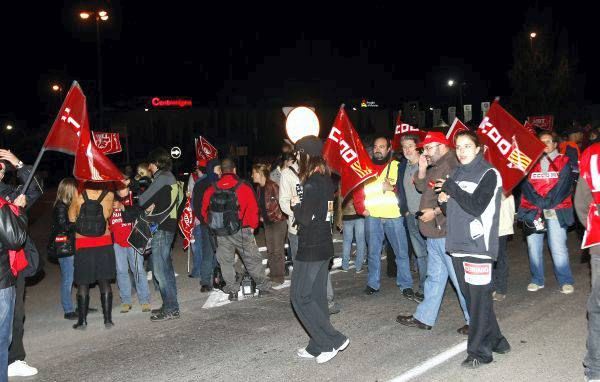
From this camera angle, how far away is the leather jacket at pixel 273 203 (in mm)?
9594

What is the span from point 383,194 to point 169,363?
12.6 ft

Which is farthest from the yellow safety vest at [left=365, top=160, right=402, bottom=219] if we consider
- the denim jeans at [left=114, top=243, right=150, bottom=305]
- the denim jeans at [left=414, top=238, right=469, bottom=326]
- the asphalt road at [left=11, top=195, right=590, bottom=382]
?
the denim jeans at [left=114, top=243, right=150, bottom=305]

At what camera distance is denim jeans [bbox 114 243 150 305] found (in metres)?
8.25

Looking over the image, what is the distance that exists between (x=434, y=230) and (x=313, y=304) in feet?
5.11

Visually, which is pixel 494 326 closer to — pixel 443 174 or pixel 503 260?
pixel 443 174

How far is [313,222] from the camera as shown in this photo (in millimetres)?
5852

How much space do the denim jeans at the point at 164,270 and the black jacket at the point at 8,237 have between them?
2812mm

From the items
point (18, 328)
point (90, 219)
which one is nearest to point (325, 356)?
point (18, 328)

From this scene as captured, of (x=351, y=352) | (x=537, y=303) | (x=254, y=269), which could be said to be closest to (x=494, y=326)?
(x=351, y=352)

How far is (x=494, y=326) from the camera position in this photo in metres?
5.64

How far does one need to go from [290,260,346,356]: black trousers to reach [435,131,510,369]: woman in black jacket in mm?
1205

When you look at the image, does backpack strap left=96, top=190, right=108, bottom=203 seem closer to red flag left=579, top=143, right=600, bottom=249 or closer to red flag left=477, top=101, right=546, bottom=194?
red flag left=477, top=101, right=546, bottom=194

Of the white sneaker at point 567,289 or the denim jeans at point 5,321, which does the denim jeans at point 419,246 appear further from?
the denim jeans at point 5,321

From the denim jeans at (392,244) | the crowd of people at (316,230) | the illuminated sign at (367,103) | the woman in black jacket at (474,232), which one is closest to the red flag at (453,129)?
the crowd of people at (316,230)
